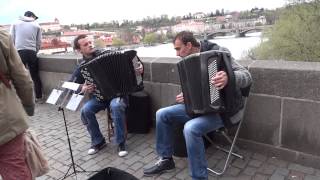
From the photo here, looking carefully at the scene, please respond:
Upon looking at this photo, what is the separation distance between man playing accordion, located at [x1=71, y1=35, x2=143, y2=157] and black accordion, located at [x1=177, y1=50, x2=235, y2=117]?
124cm

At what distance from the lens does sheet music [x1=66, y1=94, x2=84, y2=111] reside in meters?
3.55

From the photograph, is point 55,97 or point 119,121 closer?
point 55,97

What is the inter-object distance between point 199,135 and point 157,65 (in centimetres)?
170

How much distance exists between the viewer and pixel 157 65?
15.5ft

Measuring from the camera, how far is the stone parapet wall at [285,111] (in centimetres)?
340

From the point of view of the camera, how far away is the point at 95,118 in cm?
448

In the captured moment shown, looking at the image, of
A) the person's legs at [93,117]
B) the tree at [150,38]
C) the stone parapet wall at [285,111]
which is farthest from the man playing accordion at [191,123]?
the tree at [150,38]

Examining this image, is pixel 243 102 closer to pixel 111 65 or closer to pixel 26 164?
pixel 111 65

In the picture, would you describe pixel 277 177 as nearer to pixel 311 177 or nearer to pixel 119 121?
pixel 311 177

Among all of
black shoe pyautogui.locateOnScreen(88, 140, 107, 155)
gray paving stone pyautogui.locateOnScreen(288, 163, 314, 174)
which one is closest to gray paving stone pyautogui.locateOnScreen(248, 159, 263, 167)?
gray paving stone pyautogui.locateOnScreen(288, 163, 314, 174)

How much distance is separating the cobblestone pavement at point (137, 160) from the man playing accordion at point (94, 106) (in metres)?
0.14

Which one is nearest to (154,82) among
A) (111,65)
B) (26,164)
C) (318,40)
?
(111,65)

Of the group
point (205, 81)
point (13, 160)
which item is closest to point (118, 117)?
point (205, 81)

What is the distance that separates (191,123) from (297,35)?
2568cm
